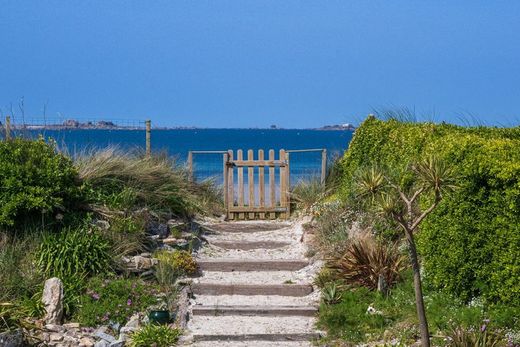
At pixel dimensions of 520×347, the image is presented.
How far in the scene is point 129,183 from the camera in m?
14.1

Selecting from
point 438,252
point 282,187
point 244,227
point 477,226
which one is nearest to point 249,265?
point 244,227

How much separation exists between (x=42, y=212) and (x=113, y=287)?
182cm

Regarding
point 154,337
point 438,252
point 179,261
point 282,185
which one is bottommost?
point 154,337

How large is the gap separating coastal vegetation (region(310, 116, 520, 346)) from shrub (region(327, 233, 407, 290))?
0.02m

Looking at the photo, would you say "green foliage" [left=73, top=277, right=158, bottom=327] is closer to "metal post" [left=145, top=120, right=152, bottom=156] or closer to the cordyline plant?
the cordyline plant

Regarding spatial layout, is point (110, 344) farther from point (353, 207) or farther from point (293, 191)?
point (293, 191)

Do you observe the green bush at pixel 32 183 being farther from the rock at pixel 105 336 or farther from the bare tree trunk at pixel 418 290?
the bare tree trunk at pixel 418 290

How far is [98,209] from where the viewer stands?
1310 cm

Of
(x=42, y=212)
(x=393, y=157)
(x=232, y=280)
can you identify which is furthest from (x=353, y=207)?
(x=42, y=212)

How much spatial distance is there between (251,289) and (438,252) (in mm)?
3237

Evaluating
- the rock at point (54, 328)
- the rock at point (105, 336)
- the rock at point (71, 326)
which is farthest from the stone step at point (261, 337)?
the rock at point (54, 328)

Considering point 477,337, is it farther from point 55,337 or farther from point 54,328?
point 54,328

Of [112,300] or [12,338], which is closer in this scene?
[12,338]

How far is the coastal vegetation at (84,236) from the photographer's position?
1126cm
